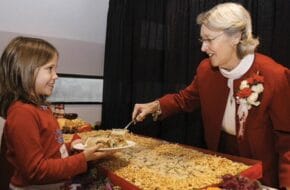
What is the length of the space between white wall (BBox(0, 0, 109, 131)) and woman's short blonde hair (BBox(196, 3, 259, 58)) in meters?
1.79

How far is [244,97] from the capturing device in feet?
5.40

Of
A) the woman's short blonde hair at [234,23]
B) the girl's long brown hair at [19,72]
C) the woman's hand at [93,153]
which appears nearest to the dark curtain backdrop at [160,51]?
the woman's short blonde hair at [234,23]

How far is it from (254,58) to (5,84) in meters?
1.16

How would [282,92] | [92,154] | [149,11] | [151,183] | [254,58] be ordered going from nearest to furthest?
[151,183] → [92,154] → [282,92] → [254,58] → [149,11]

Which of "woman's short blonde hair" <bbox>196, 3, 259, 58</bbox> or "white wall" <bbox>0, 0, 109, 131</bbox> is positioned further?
"white wall" <bbox>0, 0, 109, 131</bbox>

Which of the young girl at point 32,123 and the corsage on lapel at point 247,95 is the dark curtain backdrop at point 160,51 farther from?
the young girl at point 32,123

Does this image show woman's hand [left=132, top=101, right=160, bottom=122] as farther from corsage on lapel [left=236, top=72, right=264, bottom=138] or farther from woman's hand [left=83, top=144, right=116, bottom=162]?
woman's hand [left=83, top=144, right=116, bottom=162]

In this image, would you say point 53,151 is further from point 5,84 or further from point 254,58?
point 254,58

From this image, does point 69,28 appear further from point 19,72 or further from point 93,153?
point 93,153

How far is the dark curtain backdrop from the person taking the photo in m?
2.09

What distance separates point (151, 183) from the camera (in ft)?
3.86

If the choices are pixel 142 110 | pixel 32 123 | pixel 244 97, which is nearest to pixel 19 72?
pixel 32 123

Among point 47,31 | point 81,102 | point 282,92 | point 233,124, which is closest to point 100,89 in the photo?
Result: point 81,102

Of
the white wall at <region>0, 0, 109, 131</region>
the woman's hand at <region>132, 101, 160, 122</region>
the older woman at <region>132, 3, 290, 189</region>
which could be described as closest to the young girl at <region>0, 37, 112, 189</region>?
the woman's hand at <region>132, 101, 160, 122</region>
